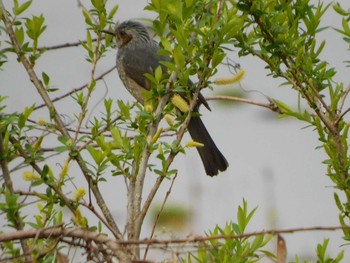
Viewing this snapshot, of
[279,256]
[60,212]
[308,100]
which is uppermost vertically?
[308,100]

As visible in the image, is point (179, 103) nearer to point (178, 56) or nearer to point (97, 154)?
point (178, 56)

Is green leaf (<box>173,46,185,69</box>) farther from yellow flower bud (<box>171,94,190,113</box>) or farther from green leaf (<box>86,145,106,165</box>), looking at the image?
green leaf (<box>86,145,106,165</box>)

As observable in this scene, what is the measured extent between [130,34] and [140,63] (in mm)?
642

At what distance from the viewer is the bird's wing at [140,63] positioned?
590 centimetres

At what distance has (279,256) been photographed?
2402 millimetres

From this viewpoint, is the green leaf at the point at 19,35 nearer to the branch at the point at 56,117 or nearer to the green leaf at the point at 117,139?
the branch at the point at 56,117

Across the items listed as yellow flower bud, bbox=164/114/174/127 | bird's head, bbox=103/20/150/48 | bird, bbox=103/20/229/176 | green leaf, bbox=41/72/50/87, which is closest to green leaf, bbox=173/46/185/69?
yellow flower bud, bbox=164/114/174/127

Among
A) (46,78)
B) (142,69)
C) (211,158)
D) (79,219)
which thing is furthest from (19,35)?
(142,69)

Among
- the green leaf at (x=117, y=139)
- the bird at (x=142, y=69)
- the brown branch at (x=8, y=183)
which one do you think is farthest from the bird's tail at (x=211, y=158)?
the brown branch at (x=8, y=183)

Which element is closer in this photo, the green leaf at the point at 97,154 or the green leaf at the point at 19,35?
the green leaf at the point at 97,154

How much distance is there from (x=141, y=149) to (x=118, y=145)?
116 millimetres

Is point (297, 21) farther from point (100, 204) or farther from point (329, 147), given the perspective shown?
point (100, 204)

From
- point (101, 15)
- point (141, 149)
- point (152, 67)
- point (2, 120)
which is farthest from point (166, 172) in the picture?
point (152, 67)

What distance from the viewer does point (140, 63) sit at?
614cm
